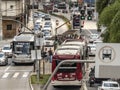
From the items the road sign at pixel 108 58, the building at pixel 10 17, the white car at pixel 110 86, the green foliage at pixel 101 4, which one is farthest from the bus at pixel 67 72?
the building at pixel 10 17

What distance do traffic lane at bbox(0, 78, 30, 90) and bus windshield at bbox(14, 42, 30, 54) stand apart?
7.77m

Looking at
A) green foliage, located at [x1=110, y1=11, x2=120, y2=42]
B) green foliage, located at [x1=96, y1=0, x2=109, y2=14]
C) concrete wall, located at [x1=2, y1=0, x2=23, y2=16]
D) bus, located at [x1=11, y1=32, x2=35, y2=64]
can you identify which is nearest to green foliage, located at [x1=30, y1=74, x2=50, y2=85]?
green foliage, located at [x1=96, y1=0, x2=109, y2=14]

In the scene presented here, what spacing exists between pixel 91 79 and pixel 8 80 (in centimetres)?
719

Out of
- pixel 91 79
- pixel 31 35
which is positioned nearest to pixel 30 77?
pixel 91 79

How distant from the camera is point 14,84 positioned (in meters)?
44.4

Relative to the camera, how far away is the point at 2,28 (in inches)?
3762

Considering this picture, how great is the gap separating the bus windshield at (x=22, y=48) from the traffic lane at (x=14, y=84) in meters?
7.77

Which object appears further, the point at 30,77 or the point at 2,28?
the point at 2,28

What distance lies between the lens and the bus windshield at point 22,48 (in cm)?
5447

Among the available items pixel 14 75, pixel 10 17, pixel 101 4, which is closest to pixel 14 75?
pixel 14 75

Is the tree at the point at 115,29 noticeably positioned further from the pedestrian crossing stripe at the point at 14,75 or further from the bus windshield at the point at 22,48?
the bus windshield at the point at 22,48

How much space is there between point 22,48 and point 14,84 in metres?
Answer: 10.5

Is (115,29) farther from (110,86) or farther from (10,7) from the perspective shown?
(10,7)

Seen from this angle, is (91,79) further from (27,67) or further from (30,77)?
(27,67)
